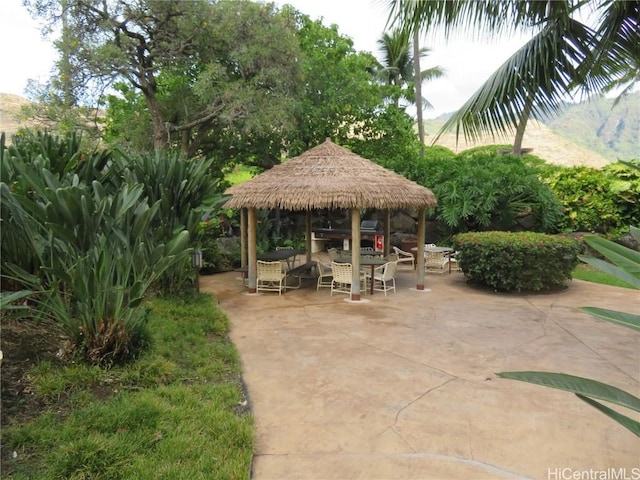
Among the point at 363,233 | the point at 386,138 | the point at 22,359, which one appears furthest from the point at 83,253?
the point at 386,138

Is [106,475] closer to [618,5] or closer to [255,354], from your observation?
[255,354]

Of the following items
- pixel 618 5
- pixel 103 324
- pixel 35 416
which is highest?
pixel 618 5

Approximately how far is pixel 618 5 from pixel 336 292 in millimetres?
6581

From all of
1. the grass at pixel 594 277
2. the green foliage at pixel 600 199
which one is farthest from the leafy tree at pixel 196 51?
the green foliage at pixel 600 199

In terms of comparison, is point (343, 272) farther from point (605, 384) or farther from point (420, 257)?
point (605, 384)

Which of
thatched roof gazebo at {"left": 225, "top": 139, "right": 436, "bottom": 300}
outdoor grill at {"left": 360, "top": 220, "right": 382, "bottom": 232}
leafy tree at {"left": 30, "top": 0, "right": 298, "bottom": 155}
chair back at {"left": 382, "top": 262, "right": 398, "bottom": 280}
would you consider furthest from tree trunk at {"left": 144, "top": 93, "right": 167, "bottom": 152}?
chair back at {"left": 382, "top": 262, "right": 398, "bottom": 280}

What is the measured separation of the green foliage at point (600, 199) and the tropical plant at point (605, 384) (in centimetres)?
1318

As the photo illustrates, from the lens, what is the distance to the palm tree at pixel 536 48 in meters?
4.78

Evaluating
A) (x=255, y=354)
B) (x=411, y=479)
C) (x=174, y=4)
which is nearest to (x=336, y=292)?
(x=255, y=354)

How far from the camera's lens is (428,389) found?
4379 mm

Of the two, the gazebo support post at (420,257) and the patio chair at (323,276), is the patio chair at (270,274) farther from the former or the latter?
the gazebo support post at (420,257)

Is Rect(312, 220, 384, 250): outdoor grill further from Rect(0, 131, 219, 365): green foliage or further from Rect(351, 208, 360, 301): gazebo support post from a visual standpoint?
Rect(0, 131, 219, 365): green foliage

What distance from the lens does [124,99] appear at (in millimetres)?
15359

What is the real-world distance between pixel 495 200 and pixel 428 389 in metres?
10.2
